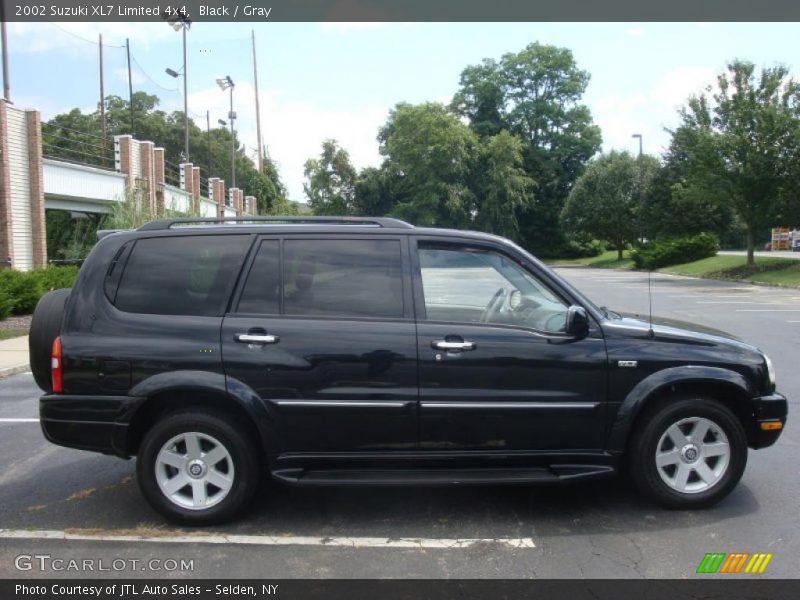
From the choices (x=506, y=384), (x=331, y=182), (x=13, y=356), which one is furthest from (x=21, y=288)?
(x=331, y=182)

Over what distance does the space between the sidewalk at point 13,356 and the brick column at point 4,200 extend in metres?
8.21

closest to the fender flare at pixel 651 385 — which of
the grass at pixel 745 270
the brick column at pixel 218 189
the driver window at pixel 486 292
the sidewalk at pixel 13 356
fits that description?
the driver window at pixel 486 292

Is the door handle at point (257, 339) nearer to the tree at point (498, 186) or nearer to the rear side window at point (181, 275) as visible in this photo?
the rear side window at point (181, 275)

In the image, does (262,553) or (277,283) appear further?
(277,283)

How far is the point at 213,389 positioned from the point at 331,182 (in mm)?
51012

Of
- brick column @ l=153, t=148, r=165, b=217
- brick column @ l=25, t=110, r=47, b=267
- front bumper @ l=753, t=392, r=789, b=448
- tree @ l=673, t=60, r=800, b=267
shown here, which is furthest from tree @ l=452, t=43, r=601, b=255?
front bumper @ l=753, t=392, r=789, b=448

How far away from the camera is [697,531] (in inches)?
168

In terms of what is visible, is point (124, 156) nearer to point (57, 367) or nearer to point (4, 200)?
point (4, 200)

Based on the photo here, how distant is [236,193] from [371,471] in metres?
48.5

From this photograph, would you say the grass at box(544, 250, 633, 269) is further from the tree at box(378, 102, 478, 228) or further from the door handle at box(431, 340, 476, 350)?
the door handle at box(431, 340, 476, 350)

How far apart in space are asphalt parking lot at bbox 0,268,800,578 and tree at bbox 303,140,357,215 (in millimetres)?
48504

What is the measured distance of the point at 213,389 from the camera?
168 inches

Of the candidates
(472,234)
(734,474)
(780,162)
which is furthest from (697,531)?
(780,162)
